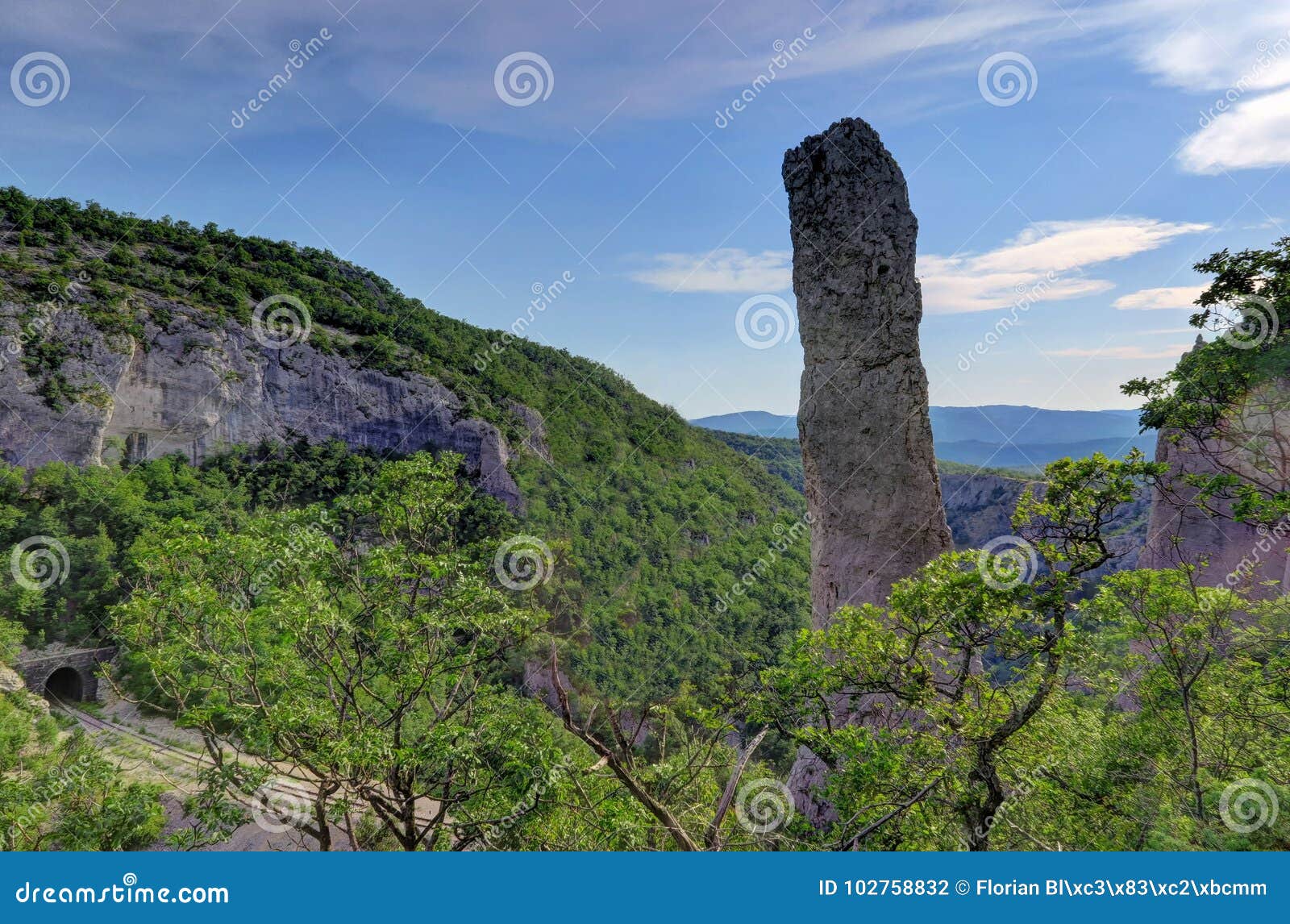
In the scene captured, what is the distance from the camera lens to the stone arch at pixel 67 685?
25516 mm

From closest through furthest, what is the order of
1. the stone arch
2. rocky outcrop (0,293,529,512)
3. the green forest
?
the green forest → the stone arch → rocky outcrop (0,293,529,512)

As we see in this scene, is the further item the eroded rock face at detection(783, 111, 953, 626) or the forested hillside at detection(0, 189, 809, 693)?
the forested hillside at detection(0, 189, 809, 693)

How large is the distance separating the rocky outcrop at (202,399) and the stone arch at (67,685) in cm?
1269

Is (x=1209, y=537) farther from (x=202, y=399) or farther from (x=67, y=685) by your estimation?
(x=202, y=399)

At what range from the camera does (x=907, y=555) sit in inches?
284

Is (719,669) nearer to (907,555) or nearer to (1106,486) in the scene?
(907,555)

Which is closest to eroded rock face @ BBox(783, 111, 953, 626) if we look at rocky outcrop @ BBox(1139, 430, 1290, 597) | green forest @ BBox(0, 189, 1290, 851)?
green forest @ BBox(0, 189, 1290, 851)

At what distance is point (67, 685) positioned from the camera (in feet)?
85.9

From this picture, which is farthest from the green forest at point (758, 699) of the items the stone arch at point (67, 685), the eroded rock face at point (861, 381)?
the stone arch at point (67, 685)

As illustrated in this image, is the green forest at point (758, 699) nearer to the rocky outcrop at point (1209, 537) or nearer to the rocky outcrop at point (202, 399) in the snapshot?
the rocky outcrop at point (1209, 537)

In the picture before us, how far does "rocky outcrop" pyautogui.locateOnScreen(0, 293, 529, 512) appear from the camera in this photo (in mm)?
32406

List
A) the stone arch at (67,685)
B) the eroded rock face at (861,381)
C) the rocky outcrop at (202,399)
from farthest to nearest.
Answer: the rocky outcrop at (202,399) < the stone arch at (67,685) < the eroded rock face at (861,381)

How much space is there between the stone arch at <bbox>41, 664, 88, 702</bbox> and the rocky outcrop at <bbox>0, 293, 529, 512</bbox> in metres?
12.7

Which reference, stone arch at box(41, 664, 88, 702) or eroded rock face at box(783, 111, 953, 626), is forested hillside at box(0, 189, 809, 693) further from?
eroded rock face at box(783, 111, 953, 626)
